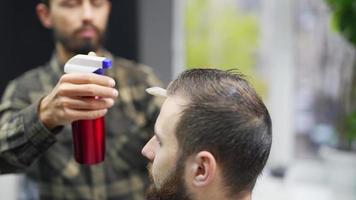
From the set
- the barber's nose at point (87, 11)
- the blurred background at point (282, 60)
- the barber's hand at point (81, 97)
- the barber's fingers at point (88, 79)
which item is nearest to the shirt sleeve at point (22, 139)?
the barber's hand at point (81, 97)

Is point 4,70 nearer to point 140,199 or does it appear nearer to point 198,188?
point 140,199

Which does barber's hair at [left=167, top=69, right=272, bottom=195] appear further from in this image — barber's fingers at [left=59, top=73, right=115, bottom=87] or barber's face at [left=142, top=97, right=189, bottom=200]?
barber's fingers at [left=59, top=73, right=115, bottom=87]

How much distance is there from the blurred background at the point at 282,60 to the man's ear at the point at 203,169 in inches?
51.3

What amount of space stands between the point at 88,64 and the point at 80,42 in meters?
0.67

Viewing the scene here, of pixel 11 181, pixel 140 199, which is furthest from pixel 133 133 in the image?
pixel 11 181

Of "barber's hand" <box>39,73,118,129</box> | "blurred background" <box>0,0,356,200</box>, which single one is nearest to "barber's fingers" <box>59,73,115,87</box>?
"barber's hand" <box>39,73,118,129</box>

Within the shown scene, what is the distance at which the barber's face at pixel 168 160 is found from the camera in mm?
1027

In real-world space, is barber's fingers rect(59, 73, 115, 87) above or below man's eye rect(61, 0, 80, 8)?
below

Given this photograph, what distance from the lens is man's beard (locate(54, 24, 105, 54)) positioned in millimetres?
1635

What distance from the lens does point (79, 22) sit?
162cm

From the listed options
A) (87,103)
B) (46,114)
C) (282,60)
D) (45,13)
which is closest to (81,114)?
(87,103)

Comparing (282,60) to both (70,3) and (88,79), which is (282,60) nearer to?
(70,3)

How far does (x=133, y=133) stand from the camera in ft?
5.67

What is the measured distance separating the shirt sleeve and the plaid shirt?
18 centimetres
